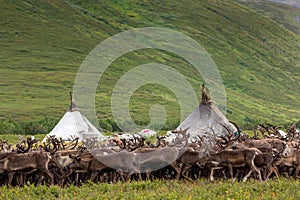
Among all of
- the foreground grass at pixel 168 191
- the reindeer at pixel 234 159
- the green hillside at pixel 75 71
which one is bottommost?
the green hillside at pixel 75 71

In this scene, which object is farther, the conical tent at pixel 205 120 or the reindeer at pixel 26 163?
the conical tent at pixel 205 120

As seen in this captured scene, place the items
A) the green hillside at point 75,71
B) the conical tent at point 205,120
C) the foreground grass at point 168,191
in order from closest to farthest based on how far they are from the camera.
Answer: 1. the foreground grass at point 168,191
2. the conical tent at point 205,120
3. the green hillside at point 75,71

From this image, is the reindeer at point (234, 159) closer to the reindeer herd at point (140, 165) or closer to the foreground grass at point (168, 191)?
the reindeer herd at point (140, 165)

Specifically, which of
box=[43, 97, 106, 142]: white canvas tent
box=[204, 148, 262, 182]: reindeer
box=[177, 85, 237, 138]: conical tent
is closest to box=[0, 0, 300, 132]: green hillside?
box=[43, 97, 106, 142]: white canvas tent

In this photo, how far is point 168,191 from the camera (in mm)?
15766

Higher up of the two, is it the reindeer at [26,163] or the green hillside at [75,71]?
the reindeer at [26,163]

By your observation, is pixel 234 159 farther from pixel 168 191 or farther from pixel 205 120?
pixel 205 120

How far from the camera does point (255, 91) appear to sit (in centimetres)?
17638

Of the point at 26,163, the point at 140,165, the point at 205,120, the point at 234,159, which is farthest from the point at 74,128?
the point at 234,159

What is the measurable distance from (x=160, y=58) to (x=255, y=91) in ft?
104

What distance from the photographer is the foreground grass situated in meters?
14.7

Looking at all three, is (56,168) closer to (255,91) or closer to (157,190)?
(157,190)

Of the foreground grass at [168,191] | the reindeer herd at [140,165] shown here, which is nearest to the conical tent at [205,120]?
the reindeer herd at [140,165]

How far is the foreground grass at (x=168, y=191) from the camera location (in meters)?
14.7
